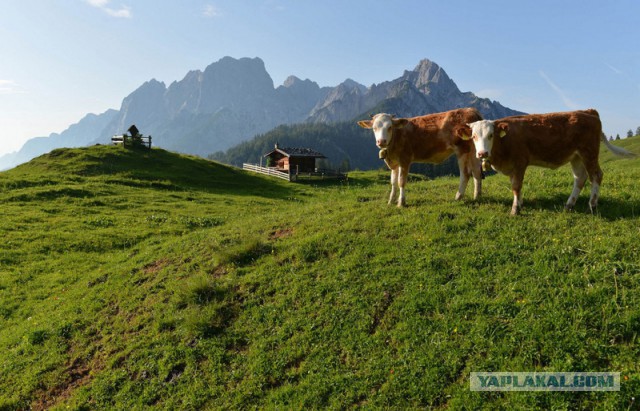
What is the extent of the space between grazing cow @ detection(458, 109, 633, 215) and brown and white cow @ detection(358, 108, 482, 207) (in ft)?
5.82

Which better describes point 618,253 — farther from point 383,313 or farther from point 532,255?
point 383,313

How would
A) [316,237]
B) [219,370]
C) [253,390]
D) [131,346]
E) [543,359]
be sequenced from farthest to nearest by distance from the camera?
1. [316,237]
2. [131,346]
3. [219,370]
4. [253,390]
5. [543,359]

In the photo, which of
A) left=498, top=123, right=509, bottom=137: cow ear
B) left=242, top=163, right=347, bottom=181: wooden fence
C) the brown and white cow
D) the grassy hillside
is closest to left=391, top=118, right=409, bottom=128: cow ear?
the brown and white cow

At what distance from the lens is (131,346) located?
8.89 metres

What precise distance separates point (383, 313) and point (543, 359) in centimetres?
294

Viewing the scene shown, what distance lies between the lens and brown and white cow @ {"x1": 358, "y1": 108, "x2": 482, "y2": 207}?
11.5 m

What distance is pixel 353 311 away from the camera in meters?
7.91

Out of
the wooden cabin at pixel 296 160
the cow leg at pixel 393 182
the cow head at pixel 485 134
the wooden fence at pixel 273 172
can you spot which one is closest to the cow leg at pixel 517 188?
the cow head at pixel 485 134

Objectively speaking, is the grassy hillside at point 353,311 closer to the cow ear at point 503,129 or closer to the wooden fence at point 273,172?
the cow ear at point 503,129

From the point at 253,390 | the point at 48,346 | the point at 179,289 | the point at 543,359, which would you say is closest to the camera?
the point at 543,359

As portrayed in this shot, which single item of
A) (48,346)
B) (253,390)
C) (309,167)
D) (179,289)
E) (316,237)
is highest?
(309,167)

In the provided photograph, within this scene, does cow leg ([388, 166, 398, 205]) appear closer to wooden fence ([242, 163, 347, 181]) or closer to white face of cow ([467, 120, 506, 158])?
white face of cow ([467, 120, 506, 158])

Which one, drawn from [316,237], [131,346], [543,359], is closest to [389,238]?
[316,237]

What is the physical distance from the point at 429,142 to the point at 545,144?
3.39 meters
